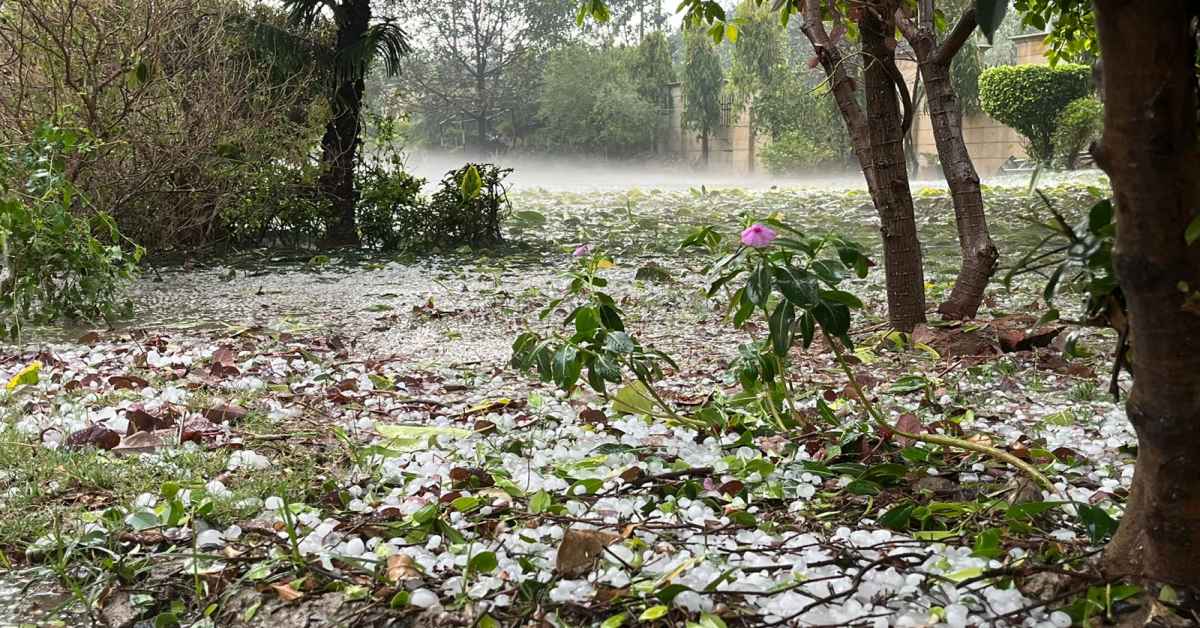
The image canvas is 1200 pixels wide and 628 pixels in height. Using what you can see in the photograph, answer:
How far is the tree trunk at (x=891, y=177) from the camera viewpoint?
11.7 feet

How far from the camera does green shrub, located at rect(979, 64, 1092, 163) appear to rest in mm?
15375

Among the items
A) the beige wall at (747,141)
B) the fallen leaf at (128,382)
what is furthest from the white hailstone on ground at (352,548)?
the beige wall at (747,141)

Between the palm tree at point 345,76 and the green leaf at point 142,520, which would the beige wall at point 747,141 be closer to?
the palm tree at point 345,76

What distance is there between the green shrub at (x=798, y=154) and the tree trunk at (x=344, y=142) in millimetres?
16278

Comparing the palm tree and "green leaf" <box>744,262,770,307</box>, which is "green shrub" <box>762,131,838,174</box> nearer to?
the palm tree

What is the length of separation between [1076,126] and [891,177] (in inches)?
504

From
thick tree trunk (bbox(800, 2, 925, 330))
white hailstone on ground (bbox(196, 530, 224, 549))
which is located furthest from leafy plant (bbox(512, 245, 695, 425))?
thick tree trunk (bbox(800, 2, 925, 330))

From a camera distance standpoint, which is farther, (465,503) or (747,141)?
(747,141)

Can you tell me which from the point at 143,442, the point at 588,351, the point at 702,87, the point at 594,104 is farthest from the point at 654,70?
the point at 588,351

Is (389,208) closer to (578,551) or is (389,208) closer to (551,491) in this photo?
(551,491)

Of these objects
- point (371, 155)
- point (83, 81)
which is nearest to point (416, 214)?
point (371, 155)

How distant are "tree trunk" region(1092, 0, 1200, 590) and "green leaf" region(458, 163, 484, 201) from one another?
245 inches

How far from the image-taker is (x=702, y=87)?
2394 cm

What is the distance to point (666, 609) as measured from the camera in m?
1.36
